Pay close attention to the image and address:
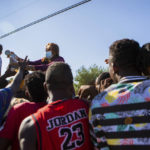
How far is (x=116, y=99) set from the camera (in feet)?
5.53

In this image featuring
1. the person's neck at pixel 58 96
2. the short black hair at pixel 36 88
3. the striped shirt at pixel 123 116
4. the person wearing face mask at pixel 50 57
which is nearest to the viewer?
the striped shirt at pixel 123 116

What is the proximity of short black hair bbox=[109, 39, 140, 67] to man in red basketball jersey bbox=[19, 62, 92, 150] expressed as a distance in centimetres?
47

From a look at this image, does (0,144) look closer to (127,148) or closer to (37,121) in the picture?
(37,121)

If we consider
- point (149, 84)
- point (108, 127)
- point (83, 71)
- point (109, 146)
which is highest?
point (149, 84)

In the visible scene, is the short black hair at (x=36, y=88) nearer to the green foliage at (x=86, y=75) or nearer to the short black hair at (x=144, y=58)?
the short black hair at (x=144, y=58)

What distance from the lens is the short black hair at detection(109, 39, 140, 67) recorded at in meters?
1.79

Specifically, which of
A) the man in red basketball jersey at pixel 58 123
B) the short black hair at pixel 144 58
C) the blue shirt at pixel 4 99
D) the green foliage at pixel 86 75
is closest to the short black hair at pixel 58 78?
the man in red basketball jersey at pixel 58 123

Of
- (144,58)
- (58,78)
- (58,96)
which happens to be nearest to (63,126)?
(58,96)

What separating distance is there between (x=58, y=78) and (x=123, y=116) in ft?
2.13

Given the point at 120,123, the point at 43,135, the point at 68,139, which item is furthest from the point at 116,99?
the point at 43,135

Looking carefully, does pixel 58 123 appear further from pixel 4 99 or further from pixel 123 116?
pixel 4 99

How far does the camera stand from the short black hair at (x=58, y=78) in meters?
1.96

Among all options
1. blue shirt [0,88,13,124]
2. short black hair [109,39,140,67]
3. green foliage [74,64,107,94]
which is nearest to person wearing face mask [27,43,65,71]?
blue shirt [0,88,13,124]

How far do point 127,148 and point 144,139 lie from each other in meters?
0.14
